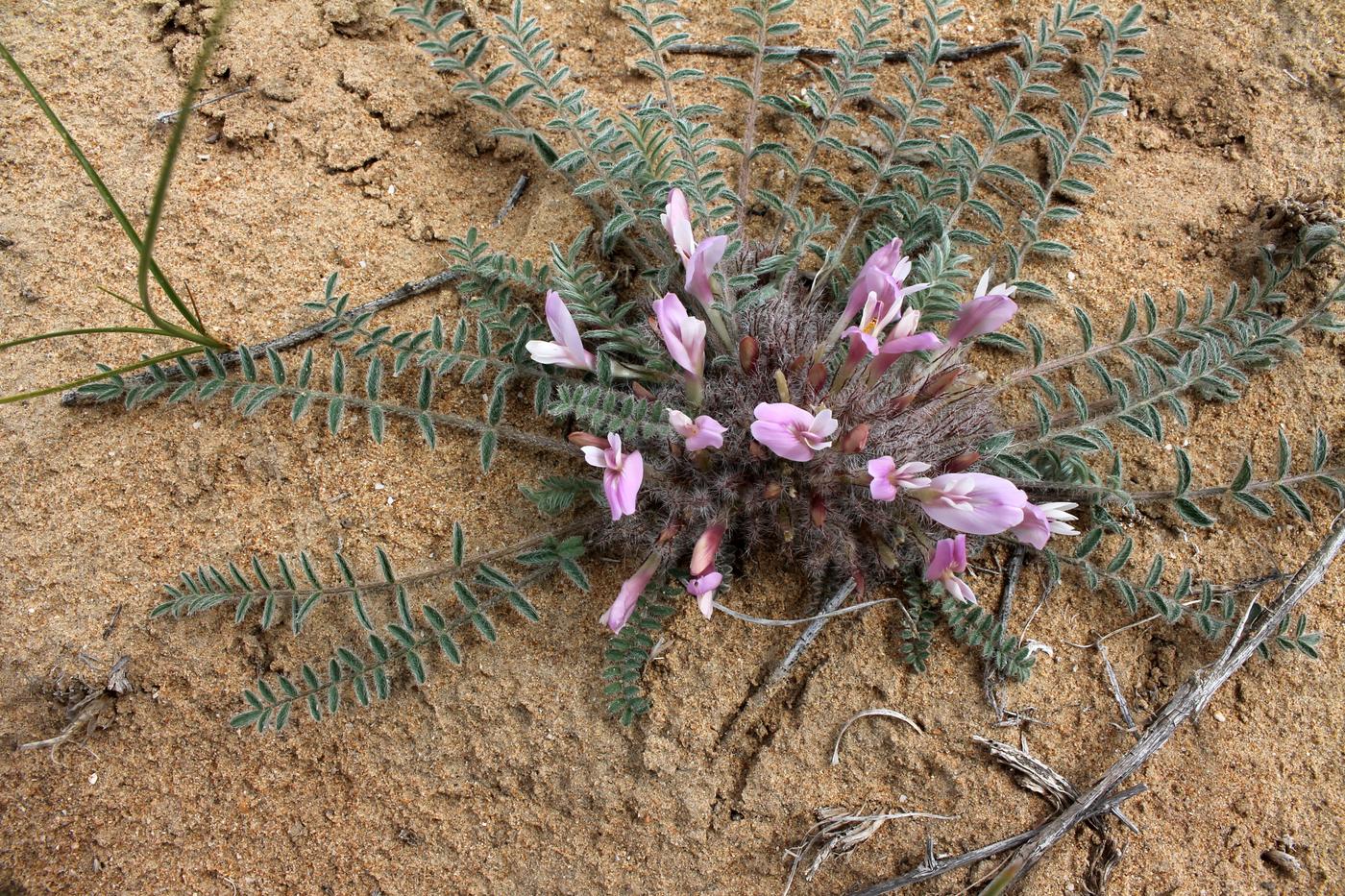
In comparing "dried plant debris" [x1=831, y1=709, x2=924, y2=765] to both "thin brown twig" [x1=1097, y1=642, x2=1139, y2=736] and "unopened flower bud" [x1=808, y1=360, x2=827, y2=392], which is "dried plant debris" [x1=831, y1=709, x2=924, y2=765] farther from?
"unopened flower bud" [x1=808, y1=360, x2=827, y2=392]

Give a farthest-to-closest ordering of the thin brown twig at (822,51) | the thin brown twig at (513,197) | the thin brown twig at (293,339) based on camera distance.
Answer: the thin brown twig at (822,51), the thin brown twig at (513,197), the thin brown twig at (293,339)

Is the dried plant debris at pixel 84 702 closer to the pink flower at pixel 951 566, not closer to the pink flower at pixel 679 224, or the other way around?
the pink flower at pixel 679 224

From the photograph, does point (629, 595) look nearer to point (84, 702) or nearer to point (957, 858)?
point (957, 858)

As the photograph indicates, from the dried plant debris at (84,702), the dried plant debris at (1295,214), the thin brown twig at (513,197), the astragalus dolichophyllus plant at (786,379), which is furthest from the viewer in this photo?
the thin brown twig at (513,197)

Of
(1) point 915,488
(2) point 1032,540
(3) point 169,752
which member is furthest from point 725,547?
(3) point 169,752

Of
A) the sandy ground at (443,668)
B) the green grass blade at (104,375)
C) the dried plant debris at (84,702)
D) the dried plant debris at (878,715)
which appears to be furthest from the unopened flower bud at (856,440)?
the dried plant debris at (84,702)

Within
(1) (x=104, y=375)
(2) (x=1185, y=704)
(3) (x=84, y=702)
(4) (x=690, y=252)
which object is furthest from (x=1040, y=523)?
(3) (x=84, y=702)

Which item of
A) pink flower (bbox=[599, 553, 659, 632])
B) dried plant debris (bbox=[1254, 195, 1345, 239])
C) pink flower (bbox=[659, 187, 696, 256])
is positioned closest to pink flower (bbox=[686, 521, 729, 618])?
pink flower (bbox=[599, 553, 659, 632])
